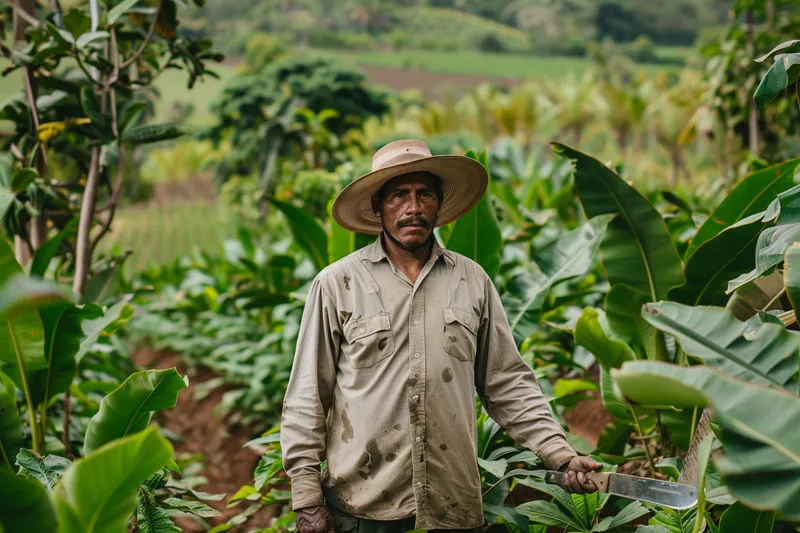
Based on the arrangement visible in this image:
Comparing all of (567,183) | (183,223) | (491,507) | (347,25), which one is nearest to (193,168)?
(183,223)

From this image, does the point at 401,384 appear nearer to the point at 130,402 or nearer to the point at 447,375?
the point at 447,375

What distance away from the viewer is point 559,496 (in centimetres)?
233

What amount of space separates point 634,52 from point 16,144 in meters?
48.7

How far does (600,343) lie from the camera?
2.78 m

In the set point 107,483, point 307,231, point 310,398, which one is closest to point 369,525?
point 310,398

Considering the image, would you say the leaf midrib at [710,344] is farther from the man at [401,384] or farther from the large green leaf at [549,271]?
the large green leaf at [549,271]

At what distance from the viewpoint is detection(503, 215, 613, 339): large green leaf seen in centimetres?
295

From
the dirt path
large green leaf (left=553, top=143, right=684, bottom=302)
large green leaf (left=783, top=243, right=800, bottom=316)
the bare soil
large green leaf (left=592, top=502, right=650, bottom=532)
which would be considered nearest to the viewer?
large green leaf (left=783, top=243, right=800, bottom=316)

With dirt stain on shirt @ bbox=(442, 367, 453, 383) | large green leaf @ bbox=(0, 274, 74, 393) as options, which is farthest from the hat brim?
large green leaf @ bbox=(0, 274, 74, 393)

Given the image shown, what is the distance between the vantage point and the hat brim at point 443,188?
82.7 inches

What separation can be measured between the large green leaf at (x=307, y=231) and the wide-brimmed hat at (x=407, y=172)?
4.73 ft

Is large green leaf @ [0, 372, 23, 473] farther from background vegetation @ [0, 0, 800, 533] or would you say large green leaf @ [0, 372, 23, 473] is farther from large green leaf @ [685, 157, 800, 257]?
large green leaf @ [685, 157, 800, 257]

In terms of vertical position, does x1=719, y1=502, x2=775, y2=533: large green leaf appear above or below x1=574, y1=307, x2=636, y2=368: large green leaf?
below

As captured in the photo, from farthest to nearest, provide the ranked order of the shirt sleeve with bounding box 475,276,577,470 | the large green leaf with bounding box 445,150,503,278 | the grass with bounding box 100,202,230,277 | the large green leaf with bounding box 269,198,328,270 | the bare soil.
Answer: the bare soil → the grass with bounding box 100,202,230,277 → the large green leaf with bounding box 269,198,328,270 → the large green leaf with bounding box 445,150,503,278 → the shirt sleeve with bounding box 475,276,577,470
